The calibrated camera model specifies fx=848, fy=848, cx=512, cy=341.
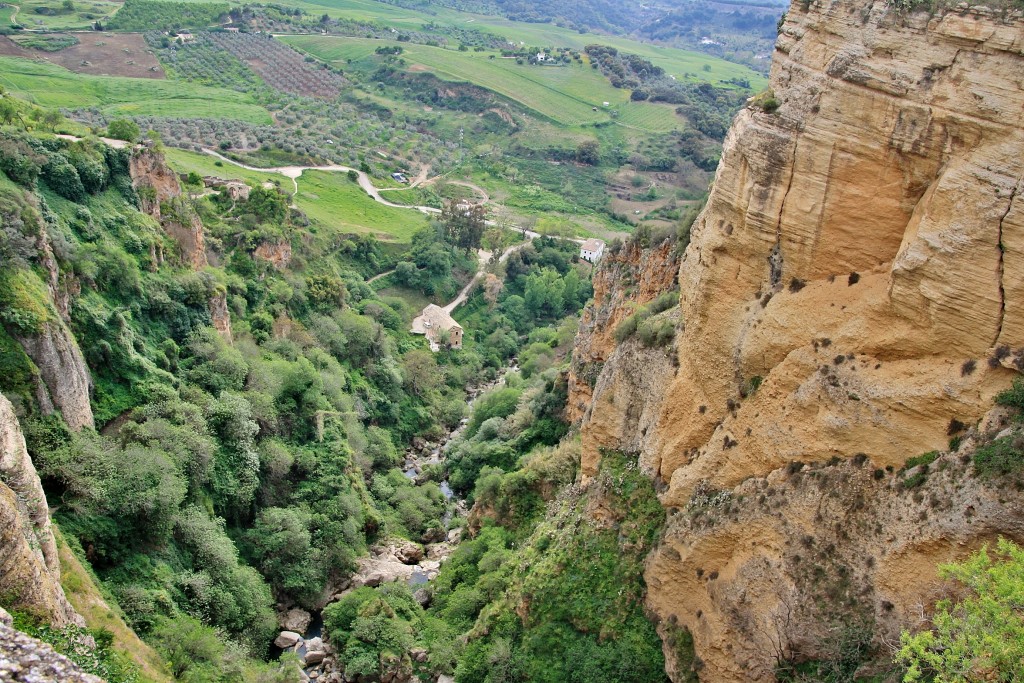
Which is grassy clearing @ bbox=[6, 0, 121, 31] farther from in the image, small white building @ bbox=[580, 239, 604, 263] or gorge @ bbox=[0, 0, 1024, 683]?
gorge @ bbox=[0, 0, 1024, 683]

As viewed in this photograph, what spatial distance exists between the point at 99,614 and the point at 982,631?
79.2 feet

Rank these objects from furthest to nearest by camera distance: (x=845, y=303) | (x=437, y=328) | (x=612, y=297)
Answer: (x=437, y=328), (x=612, y=297), (x=845, y=303)

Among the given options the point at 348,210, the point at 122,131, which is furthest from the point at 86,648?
the point at 348,210

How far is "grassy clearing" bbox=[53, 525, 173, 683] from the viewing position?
84.3 ft

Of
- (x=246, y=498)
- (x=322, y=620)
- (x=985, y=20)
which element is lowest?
(x=322, y=620)

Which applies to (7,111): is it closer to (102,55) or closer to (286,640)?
(286,640)

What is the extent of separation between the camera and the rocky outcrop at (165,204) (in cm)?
5097

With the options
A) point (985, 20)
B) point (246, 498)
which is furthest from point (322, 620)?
point (985, 20)

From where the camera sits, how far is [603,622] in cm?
2875

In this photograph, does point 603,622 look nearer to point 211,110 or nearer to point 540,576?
point 540,576

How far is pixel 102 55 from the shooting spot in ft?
365

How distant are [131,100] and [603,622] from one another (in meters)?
92.5

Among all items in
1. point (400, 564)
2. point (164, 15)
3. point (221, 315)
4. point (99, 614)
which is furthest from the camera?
point (164, 15)

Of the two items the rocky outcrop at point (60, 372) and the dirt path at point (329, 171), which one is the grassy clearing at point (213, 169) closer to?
the dirt path at point (329, 171)
